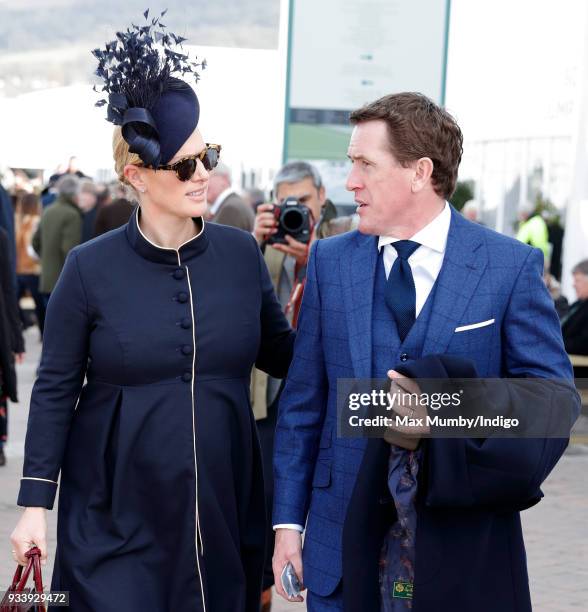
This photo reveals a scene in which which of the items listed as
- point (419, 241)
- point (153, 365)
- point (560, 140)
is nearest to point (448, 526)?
point (419, 241)

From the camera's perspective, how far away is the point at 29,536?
322 centimetres

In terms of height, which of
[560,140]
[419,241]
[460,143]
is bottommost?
[560,140]

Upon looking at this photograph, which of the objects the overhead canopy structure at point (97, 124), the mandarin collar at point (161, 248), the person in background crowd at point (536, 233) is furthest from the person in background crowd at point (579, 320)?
the mandarin collar at point (161, 248)

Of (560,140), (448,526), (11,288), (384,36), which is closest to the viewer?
(448,526)

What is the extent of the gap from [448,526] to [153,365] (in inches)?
35.6

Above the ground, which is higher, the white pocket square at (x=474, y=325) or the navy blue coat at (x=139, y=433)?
the white pocket square at (x=474, y=325)

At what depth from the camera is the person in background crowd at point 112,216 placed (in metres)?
11.3

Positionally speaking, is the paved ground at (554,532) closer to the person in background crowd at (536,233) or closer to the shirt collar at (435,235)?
the shirt collar at (435,235)

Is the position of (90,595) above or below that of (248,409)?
below

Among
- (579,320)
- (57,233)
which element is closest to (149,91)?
(579,320)

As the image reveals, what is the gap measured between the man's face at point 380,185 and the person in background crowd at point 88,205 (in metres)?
10.7

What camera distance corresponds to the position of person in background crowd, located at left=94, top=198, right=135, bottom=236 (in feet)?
37.0

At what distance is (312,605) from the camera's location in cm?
315

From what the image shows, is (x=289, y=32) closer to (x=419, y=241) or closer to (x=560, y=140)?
(x=419, y=241)
